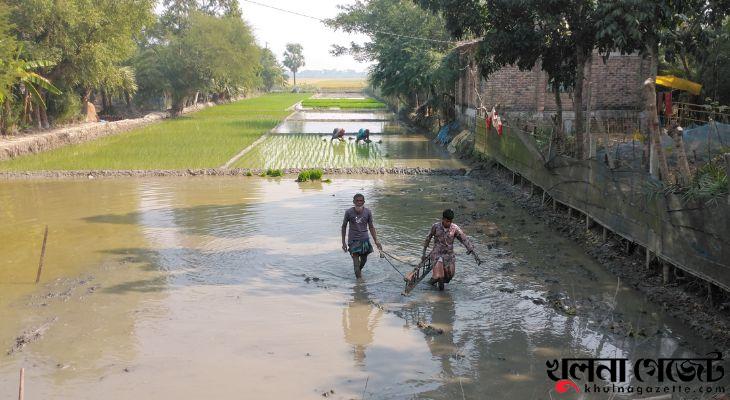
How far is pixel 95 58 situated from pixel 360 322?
2562cm

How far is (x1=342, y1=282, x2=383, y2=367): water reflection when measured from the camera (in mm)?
7391

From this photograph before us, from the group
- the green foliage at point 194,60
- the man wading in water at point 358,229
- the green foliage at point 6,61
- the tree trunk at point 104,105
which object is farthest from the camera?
the green foliage at point 194,60

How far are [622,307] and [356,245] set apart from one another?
145 inches

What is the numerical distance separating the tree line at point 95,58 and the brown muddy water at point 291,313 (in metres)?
13.2

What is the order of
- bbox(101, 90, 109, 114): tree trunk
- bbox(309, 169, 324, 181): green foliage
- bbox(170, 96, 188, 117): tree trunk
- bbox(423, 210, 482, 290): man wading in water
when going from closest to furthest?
bbox(423, 210, 482, 290): man wading in water, bbox(309, 169, 324, 181): green foliage, bbox(101, 90, 109, 114): tree trunk, bbox(170, 96, 188, 117): tree trunk

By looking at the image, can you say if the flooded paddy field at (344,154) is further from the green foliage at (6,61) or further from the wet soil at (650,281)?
the wet soil at (650,281)

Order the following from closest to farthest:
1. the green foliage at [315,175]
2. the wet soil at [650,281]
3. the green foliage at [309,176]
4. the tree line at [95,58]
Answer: the wet soil at [650,281]
the green foliage at [309,176]
the green foliage at [315,175]
the tree line at [95,58]

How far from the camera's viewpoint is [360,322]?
8.12m

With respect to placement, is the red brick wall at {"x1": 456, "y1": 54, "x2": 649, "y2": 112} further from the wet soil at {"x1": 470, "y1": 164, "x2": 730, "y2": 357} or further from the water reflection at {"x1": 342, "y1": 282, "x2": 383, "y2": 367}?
the water reflection at {"x1": 342, "y1": 282, "x2": 383, "y2": 367}

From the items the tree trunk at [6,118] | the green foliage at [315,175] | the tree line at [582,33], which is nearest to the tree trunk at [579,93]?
the tree line at [582,33]

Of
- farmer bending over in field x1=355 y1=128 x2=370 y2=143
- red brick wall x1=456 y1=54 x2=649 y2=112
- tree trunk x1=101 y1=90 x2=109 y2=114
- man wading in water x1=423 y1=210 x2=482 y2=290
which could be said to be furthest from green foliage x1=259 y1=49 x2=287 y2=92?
man wading in water x1=423 y1=210 x2=482 y2=290

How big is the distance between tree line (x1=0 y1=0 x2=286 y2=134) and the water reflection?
696 inches

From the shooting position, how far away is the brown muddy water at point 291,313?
6.57m

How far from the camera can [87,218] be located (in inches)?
571
